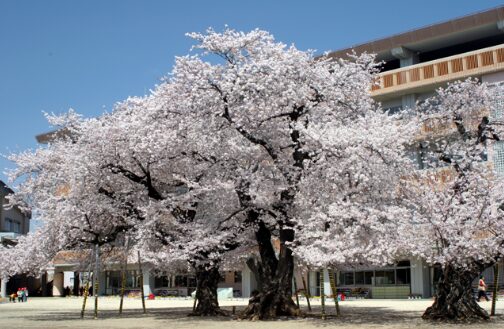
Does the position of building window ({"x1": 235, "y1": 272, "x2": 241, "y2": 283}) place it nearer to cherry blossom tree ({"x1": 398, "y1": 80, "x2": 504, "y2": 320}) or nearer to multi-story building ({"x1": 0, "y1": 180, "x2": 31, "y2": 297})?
multi-story building ({"x1": 0, "y1": 180, "x2": 31, "y2": 297})

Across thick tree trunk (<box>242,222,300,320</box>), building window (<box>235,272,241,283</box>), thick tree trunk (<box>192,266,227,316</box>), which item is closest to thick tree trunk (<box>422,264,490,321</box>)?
thick tree trunk (<box>242,222,300,320</box>)

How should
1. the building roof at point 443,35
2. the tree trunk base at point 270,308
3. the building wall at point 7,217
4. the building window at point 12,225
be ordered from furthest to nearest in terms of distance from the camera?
the building window at point 12,225 < the building wall at point 7,217 < the building roof at point 443,35 < the tree trunk base at point 270,308

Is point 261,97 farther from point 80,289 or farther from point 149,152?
point 80,289

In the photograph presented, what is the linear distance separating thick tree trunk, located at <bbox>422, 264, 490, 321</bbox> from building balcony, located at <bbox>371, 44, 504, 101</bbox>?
1942cm

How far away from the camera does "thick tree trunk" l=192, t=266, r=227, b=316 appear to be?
28.5m

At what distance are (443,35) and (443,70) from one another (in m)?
3.01

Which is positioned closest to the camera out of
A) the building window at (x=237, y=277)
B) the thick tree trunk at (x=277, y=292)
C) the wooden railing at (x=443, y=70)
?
the thick tree trunk at (x=277, y=292)

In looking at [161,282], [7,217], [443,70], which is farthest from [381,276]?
[7,217]

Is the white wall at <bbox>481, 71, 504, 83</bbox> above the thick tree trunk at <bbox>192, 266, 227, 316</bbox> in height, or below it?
above

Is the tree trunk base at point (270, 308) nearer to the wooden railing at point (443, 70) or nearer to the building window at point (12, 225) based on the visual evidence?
the wooden railing at point (443, 70)

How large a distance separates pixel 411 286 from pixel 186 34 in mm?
27354

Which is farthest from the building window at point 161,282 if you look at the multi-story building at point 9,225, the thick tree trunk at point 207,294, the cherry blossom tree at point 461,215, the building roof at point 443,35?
the cherry blossom tree at point 461,215

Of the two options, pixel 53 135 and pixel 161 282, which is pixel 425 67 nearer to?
pixel 53 135

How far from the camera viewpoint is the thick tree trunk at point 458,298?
2197cm
